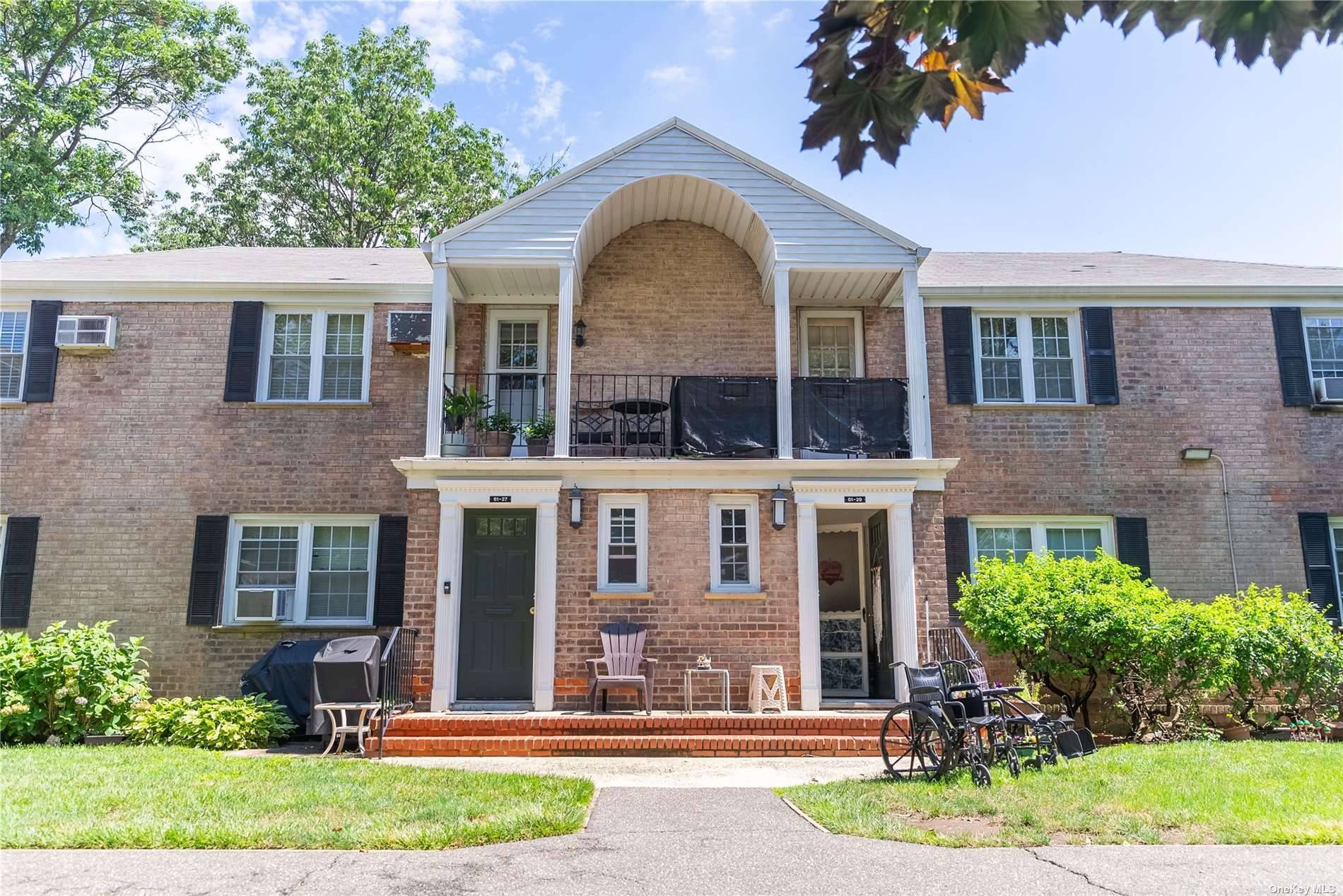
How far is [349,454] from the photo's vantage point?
1210cm

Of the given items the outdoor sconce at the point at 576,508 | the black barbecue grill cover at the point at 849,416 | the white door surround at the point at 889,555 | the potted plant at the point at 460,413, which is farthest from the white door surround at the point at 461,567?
the black barbecue grill cover at the point at 849,416

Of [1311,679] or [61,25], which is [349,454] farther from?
[61,25]

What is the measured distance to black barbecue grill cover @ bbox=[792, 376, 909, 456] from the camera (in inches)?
448

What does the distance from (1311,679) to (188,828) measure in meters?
10.3

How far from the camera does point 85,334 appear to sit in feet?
39.6

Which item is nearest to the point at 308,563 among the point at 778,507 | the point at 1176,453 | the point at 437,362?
the point at 437,362

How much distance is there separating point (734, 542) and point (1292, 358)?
7.66 metres

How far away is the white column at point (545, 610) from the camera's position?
34.1 ft

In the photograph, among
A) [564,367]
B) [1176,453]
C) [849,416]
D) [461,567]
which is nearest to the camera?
[461,567]

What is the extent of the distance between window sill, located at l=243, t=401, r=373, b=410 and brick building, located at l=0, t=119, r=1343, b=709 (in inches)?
1.5

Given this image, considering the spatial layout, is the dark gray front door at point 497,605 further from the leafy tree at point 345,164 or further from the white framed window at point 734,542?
the leafy tree at point 345,164

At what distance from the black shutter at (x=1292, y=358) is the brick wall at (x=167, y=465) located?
10970mm

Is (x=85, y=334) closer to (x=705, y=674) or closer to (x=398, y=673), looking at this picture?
(x=398, y=673)

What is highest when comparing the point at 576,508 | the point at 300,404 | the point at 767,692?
the point at 300,404
